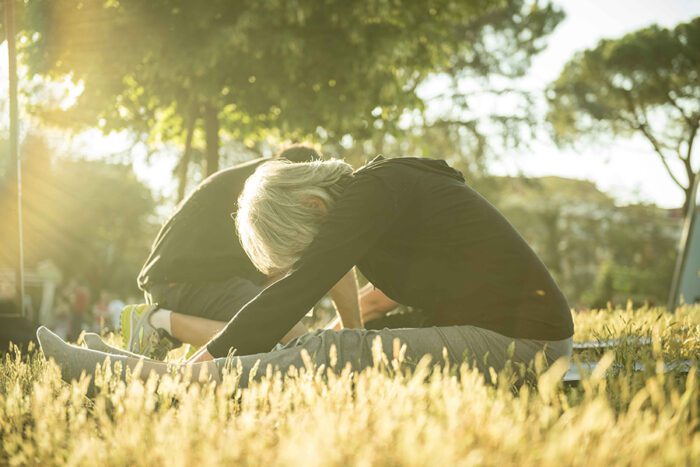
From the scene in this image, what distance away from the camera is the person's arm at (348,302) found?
15.2 feet

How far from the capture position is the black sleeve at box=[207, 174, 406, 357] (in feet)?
9.84

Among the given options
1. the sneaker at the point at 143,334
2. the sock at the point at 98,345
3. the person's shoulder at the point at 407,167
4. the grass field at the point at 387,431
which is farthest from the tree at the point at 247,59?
the grass field at the point at 387,431

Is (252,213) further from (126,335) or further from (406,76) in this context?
(406,76)

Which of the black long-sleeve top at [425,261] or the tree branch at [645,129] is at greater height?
the tree branch at [645,129]

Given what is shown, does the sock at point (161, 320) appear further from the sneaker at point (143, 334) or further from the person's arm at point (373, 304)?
the person's arm at point (373, 304)

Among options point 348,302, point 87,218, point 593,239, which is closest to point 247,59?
point 348,302

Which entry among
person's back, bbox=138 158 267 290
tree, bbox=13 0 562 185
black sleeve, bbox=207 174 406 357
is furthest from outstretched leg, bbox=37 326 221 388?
Answer: tree, bbox=13 0 562 185

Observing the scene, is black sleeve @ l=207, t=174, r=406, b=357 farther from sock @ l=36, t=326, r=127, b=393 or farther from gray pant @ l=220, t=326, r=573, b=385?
sock @ l=36, t=326, r=127, b=393

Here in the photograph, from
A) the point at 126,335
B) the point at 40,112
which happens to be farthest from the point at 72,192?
the point at 126,335

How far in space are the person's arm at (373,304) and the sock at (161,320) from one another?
4.37 ft

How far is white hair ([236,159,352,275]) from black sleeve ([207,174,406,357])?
17 centimetres

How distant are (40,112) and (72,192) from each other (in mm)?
30162

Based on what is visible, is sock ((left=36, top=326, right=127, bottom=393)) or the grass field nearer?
the grass field

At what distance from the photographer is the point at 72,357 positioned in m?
3.04
